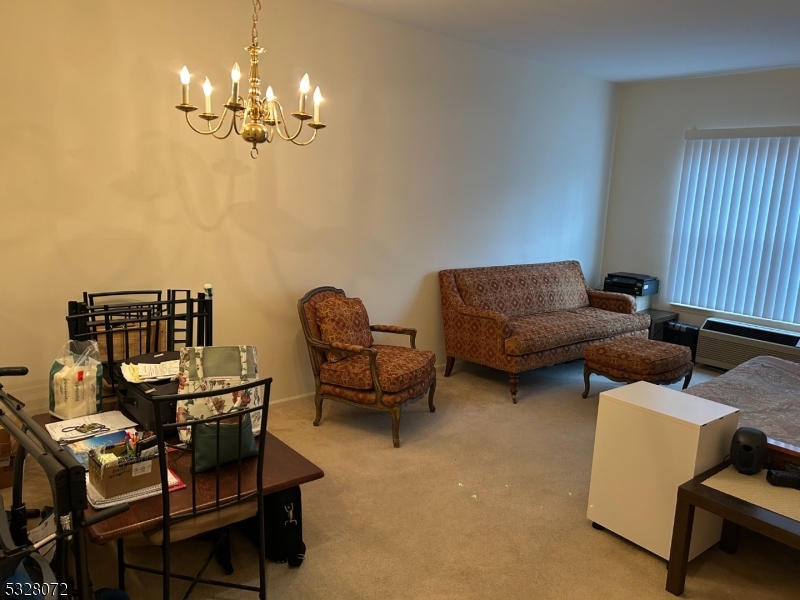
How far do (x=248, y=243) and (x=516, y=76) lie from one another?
286 centimetres

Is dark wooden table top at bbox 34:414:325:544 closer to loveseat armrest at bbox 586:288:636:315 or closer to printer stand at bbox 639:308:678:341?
loveseat armrest at bbox 586:288:636:315

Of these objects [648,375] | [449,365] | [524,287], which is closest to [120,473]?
[449,365]

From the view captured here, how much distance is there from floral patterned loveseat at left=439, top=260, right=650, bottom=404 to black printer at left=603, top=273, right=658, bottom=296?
32 centimetres

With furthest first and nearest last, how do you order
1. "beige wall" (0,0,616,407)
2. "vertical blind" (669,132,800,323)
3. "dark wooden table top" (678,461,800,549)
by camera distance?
"vertical blind" (669,132,800,323) < "beige wall" (0,0,616,407) < "dark wooden table top" (678,461,800,549)

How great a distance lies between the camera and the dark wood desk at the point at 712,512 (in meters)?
2.06

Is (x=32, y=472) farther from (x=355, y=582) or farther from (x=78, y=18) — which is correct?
(x=78, y=18)

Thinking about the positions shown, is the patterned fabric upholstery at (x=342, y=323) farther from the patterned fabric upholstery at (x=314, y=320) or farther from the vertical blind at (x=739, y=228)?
the vertical blind at (x=739, y=228)

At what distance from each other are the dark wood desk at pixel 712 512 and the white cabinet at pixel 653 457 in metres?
0.11

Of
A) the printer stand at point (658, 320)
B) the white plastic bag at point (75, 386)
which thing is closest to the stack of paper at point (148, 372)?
the white plastic bag at point (75, 386)

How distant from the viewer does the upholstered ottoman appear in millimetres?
4168

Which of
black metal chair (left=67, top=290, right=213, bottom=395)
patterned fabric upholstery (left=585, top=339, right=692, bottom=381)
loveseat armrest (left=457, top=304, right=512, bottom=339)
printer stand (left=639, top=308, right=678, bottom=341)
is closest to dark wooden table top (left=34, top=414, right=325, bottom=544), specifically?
black metal chair (left=67, top=290, right=213, bottom=395)

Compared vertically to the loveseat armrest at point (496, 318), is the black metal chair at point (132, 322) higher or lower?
higher

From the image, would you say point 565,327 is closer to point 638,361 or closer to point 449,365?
point 638,361

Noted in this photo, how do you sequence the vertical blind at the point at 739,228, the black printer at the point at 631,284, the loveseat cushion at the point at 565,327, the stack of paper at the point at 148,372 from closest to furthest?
the stack of paper at the point at 148,372 → the loveseat cushion at the point at 565,327 → the vertical blind at the point at 739,228 → the black printer at the point at 631,284
